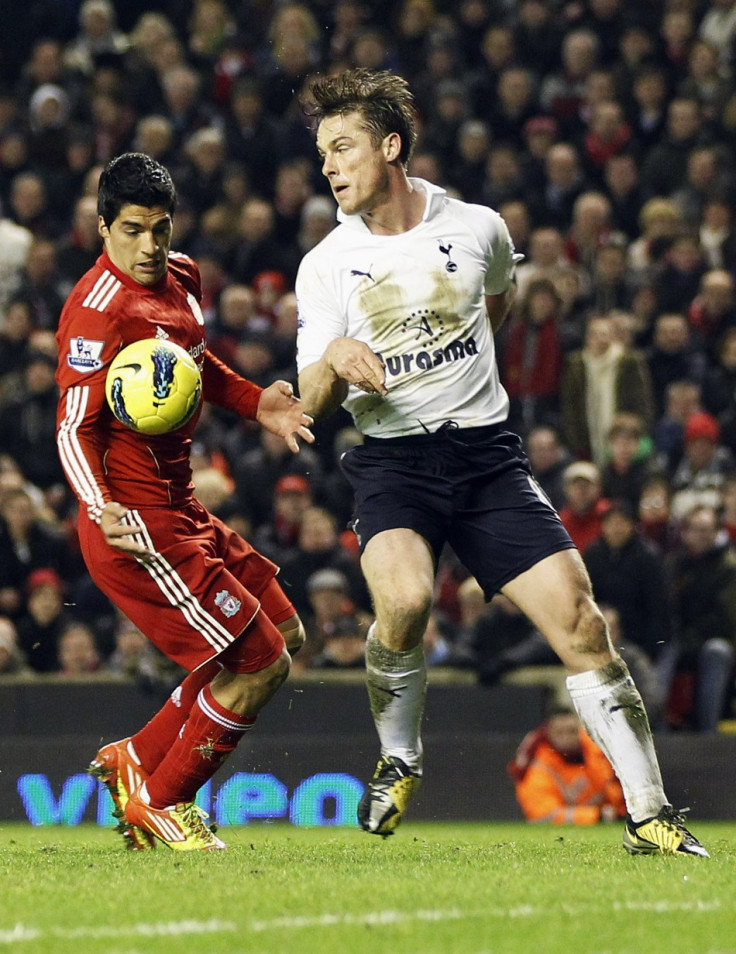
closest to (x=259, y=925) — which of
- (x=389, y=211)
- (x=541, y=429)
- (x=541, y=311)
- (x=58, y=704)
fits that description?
(x=389, y=211)

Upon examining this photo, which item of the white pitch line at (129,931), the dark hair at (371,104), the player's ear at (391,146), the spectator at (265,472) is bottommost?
the white pitch line at (129,931)

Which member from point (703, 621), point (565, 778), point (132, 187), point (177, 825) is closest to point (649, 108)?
point (703, 621)

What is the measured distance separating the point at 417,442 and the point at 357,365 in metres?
0.55

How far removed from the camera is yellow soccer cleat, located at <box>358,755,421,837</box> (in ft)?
20.1

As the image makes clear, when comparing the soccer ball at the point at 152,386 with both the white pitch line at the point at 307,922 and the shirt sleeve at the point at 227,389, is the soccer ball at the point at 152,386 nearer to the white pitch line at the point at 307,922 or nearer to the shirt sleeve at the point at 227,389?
the shirt sleeve at the point at 227,389

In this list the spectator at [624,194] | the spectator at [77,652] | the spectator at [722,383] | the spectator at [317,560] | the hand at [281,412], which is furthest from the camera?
the spectator at [624,194]

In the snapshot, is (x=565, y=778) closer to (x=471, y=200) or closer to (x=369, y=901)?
(x=369, y=901)

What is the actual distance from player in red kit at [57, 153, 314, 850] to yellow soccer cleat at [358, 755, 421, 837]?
517 millimetres

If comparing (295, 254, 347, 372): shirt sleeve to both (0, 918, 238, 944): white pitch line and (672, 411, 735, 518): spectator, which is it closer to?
(0, 918, 238, 944): white pitch line

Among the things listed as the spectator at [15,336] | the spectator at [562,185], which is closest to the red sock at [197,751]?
the spectator at [15,336]

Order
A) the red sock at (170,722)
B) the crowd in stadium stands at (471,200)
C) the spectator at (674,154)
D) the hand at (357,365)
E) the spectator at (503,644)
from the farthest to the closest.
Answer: the spectator at (674,154) < the crowd in stadium stands at (471,200) < the spectator at (503,644) < the red sock at (170,722) < the hand at (357,365)

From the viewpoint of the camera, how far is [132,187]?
245 inches

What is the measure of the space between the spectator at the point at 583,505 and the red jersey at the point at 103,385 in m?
4.52

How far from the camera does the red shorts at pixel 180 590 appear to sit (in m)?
6.15
